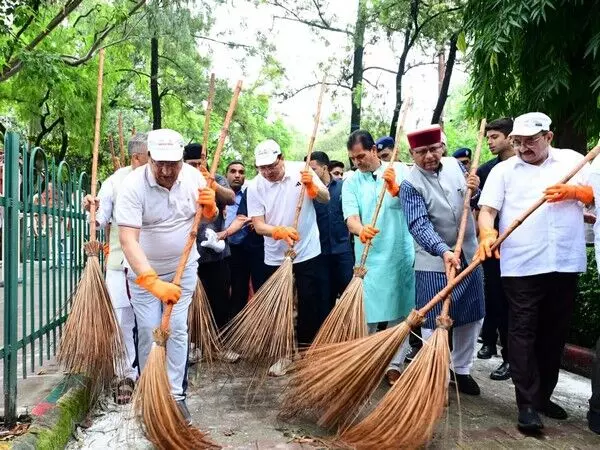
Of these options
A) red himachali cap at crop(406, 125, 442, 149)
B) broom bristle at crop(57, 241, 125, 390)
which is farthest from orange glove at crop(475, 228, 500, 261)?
broom bristle at crop(57, 241, 125, 390)

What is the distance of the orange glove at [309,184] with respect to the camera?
4.62 m

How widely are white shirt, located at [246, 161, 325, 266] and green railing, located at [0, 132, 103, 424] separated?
4.24ft

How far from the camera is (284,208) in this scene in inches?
189

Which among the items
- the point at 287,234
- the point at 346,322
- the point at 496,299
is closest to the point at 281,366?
the point at 346,322

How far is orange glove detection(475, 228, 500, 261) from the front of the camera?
3588 millimetres

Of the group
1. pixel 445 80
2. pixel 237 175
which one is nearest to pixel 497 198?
pixel 237 175

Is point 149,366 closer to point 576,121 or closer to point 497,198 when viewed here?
point 497,198

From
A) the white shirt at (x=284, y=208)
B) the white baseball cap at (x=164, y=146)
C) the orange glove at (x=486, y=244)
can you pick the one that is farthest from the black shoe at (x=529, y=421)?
the white baseball cap at (x=164, y=146)

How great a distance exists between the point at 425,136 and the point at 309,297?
4.73 ft

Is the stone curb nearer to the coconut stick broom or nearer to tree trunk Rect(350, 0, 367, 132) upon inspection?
the coconut stick broom

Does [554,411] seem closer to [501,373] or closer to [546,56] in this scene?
[501,373]

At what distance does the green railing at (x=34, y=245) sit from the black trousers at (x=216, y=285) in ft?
3.18

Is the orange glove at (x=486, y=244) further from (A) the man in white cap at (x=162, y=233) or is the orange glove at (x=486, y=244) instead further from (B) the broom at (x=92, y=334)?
(B) the broom at (x=92, y=334)

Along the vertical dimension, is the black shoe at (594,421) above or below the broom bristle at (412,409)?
below
